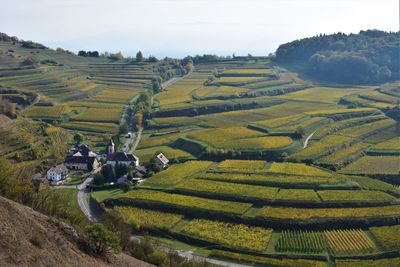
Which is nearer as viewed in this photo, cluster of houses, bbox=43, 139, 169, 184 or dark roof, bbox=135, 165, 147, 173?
cluster of houses, bbox=43, 139, 169, 184

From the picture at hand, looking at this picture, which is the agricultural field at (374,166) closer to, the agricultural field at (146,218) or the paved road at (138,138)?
the agricultural field at (146,218)

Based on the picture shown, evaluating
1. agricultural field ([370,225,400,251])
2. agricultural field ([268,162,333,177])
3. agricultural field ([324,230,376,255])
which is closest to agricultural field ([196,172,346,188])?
agricultural field ([268,162,333,177])

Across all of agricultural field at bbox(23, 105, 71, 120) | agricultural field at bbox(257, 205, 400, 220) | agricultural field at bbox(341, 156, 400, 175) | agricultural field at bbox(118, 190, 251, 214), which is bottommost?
agricultural field at bbox(257, 205, 400, 220)

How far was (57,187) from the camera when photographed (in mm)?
60875

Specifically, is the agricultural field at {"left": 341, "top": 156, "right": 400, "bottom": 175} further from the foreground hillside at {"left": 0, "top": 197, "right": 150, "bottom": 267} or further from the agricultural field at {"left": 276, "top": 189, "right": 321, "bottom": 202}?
the foreground hillside at {"left": 0, "top": 197, "right": 150, "bottom": 267}

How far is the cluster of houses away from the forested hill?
83.3 metres

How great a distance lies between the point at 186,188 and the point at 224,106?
45.8 meters

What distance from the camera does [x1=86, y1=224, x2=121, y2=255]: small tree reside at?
30.8 m

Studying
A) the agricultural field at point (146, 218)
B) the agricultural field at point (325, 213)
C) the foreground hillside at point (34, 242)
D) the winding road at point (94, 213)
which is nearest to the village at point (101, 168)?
the winding road at point (94, 213)

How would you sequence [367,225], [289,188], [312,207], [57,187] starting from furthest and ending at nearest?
[57,187], [289,188], [312,207], [367,225]

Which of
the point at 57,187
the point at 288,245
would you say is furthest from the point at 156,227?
the point at 57,187

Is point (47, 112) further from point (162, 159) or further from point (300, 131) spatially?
point (300, 131)

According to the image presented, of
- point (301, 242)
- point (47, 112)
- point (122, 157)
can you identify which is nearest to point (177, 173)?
point (122, 157)

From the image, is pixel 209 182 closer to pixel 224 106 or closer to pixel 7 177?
pixel 7 177
